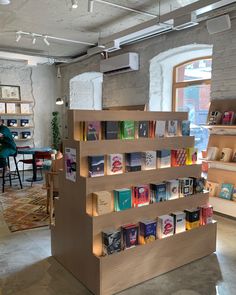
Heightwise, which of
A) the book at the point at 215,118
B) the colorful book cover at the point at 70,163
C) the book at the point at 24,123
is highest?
the book at the point at 215,118

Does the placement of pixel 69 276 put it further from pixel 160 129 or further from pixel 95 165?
pixel 160 129

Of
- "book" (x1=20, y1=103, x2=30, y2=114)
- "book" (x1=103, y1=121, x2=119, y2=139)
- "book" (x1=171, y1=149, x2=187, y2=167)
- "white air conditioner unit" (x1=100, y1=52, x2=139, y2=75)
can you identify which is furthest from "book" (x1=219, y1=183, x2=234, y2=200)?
"book" (x1=20, y1=103, x2=30, y2=114)

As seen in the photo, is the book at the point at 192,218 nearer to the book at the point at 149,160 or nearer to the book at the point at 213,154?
the book at the point at 149,160

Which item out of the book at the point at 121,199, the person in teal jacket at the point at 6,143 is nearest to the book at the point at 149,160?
the book at the point at 121,199

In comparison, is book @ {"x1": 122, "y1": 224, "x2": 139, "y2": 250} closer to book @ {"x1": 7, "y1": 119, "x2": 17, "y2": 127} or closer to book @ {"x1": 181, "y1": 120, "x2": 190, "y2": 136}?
book @ {"x1": 181, "y1": 120, "x2": 190, "y2": 136}

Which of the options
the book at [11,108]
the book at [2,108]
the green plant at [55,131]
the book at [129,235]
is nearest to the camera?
the book at [129,235]

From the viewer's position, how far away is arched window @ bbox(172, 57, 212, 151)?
5.73 m

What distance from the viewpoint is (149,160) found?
2861 millimetres

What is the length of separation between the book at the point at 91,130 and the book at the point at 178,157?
0.90 m

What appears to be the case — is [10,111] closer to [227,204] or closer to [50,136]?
[50,136]

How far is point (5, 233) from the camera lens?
153 inches

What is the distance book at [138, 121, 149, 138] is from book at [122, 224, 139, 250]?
872mm

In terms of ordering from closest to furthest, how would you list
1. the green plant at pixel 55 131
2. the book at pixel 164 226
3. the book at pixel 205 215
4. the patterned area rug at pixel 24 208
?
the book at pixel 164 226
the book at pixel 205 215
the patterned area rug at pixel 24 208
the green plant at pixel 55 131

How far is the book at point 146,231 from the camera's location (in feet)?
8.89
